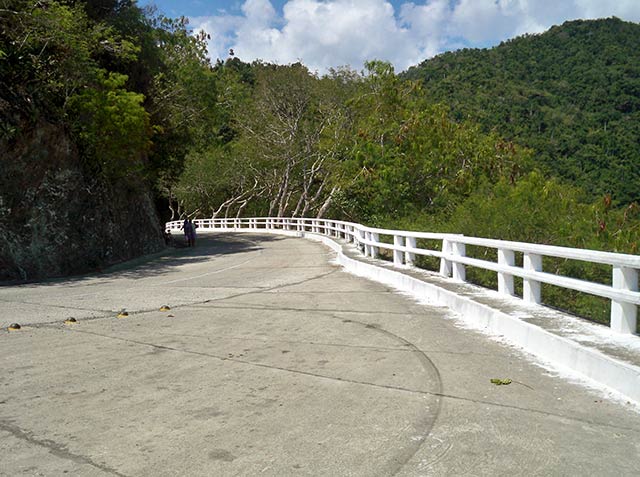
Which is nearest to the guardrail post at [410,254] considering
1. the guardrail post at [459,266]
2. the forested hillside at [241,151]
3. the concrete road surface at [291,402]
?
the forested hillside at [241,151]

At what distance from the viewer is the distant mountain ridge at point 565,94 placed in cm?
7006

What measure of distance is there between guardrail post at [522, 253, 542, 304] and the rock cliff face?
14.7 metres

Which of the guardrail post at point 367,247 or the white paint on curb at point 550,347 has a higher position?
the guardrail post at point 367,247

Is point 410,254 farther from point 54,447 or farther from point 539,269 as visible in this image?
point 54,447

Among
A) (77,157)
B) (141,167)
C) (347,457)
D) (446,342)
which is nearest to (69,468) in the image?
(347,457)

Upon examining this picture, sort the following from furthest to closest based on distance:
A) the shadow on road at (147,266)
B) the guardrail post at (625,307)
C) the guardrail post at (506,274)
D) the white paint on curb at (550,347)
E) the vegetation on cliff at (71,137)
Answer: the vegetation on cliff at (71,137) → the shadow on road at (147,266) → the guardrail post at (506,274) → the guardrail post at (625,307) → the white paint on curb at (550,347)

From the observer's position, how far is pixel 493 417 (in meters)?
4.97

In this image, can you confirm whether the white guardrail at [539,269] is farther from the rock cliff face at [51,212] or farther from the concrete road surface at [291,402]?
the rock cliff face at [51,212]

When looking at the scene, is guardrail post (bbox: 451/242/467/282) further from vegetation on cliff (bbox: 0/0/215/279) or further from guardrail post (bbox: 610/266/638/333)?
vegetation on cliff (bbox: 0/0/215/279)

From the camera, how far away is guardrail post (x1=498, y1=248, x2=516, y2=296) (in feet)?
31.3

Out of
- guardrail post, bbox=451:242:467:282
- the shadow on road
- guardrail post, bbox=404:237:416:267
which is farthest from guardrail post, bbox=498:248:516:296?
the shadow on road

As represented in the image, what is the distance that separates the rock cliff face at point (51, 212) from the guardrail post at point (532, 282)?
14654 millimetres

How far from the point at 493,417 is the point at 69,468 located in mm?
3163

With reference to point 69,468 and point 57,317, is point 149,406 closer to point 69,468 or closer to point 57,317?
point 69,468
